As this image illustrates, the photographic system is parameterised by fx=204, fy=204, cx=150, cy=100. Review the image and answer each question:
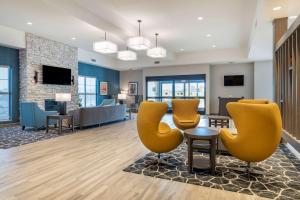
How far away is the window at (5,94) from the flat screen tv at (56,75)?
1298 millimetres

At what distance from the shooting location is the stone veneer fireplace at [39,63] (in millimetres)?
7926

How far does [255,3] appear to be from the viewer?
5.14m

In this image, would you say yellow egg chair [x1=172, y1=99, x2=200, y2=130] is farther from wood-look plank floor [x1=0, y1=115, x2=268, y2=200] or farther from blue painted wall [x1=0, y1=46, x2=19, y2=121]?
blue painted wall [x1=0, y1=46, x2=19, y2=121]

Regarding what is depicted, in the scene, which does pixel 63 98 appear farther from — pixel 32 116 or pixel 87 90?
pixel 87 90

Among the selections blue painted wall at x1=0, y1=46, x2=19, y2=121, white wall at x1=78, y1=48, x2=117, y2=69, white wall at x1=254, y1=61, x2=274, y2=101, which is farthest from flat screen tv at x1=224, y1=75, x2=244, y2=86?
blue painted wall at x1=0, y1=46, x2=19, y2=121

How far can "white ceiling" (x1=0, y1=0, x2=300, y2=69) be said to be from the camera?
16.6 feet

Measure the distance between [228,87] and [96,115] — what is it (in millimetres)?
7906

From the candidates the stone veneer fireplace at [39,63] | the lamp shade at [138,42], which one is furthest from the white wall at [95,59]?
the lamp shade at [138,42]

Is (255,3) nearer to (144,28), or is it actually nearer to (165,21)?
(165,21)

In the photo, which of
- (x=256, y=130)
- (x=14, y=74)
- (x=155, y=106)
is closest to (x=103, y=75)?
(x=14, y=74)

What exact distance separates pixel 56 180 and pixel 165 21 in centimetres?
538

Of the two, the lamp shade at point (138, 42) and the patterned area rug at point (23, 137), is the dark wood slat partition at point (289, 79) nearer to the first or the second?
the lamp shade at point (138, 42)

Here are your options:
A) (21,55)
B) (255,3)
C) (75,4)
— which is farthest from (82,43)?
(255,3)

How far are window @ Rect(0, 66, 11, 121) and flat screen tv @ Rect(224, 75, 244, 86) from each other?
1055 centimetres
